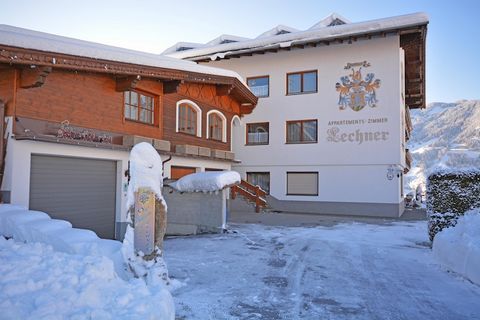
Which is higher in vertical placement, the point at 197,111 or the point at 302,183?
the point at 197,111

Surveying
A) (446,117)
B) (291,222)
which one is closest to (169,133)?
(291,222)

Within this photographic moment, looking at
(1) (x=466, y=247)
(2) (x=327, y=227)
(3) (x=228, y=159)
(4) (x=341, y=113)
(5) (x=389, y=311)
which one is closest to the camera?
(5) (x=389, y=311)

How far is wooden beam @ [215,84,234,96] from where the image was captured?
683 inches

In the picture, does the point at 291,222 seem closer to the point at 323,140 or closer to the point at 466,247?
the point at 323,140

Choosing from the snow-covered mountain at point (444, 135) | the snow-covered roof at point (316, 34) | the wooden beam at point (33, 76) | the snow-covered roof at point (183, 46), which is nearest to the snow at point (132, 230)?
the wooden beam at point (33, 76)

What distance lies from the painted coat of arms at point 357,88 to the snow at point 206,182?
34.5ft

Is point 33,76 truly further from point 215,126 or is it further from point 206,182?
point 215,126

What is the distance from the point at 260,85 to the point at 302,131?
4.07 m

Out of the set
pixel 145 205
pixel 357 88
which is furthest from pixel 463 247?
pixel 357 88

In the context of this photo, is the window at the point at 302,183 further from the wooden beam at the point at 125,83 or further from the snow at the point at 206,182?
the wooden beam at the point at 125,83

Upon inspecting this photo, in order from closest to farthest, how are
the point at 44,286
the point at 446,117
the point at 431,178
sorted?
the point at 44,286, the point at 431,178, the point at 446,117

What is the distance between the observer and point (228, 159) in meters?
18.7

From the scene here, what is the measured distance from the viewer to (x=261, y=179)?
2247 centimetres

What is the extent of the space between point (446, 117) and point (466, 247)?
450 ft
